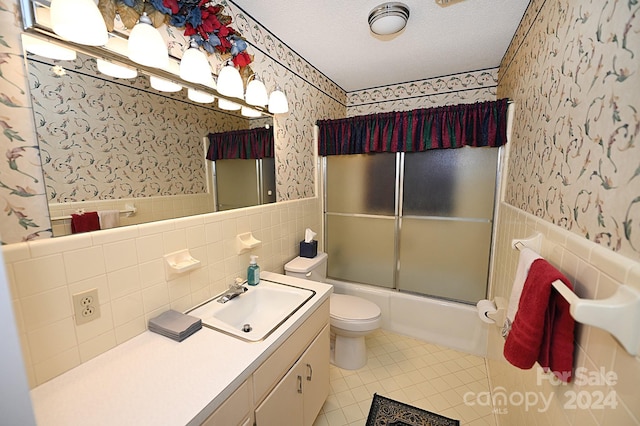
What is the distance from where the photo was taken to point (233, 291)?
132 centimetres

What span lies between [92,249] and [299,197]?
57.8 inches

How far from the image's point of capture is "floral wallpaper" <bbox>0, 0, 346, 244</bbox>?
70cm

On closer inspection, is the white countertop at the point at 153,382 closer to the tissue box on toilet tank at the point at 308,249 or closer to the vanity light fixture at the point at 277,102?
the tissue box on toilet tank at the point at 308,249

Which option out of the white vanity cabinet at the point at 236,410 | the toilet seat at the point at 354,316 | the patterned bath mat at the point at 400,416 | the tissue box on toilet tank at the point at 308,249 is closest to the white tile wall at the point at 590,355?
the patterned bath mat at the point at 400,416

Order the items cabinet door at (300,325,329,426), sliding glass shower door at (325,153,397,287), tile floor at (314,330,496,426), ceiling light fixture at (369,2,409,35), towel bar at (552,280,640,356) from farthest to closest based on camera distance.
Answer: sliding glass shower door at (325,153,397,287)
tile floor at (314,330,496,426)
ceiling light fixture at (369,2,409,35)
cabinet door at (300,325,329,426)
towel bar at (552,280,640,356)

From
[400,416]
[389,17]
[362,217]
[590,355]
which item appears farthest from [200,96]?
[400,416]

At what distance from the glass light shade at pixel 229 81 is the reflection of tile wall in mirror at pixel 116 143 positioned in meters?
0.14

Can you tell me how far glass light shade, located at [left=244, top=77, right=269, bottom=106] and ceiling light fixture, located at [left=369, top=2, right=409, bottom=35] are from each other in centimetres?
78

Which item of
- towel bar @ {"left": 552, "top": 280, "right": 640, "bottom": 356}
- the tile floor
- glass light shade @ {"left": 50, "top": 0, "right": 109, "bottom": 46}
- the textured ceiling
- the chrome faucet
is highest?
the textured ceiling

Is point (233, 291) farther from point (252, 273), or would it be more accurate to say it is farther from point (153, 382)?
point (153, 382)

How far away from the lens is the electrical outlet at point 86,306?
81 centimetres

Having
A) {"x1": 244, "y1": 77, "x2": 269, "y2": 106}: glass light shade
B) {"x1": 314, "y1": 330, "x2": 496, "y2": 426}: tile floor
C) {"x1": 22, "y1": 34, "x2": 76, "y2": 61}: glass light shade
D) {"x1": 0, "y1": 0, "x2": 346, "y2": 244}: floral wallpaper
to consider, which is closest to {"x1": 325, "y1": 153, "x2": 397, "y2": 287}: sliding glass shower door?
{"x1": 0, "y1": 0, "x2": 346, "y2": 244}: floral wallpaper

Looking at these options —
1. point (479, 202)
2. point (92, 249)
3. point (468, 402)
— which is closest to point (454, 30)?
point (479, 202)

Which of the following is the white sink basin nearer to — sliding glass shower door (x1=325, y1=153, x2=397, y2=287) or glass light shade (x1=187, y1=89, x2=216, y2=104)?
glass light shade (x1=187, y1=89, x2=216, y2=104)
